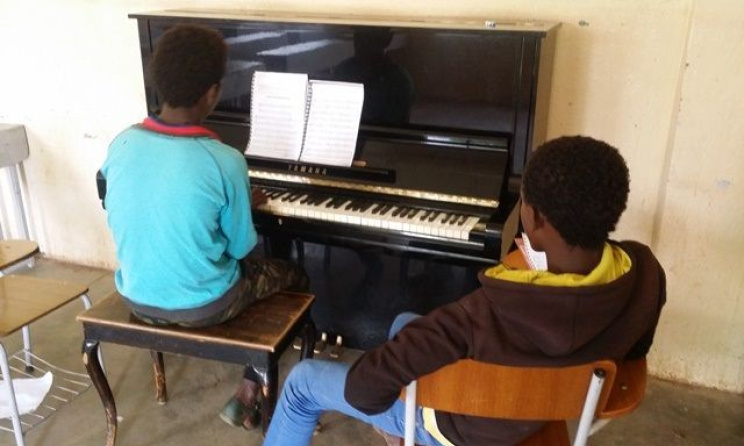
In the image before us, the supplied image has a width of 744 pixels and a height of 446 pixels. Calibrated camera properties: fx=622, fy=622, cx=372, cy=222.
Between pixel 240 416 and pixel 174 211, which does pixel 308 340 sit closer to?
pixel 240 416

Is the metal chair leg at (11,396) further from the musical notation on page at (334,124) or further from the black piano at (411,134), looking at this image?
the musical notation on page at (334,124)

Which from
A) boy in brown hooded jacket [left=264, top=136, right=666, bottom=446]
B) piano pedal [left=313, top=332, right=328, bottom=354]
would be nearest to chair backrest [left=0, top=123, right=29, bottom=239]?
piano pedal [left=313, top=332, right=328, bottom=354]

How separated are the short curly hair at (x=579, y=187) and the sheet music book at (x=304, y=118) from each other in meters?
1.02

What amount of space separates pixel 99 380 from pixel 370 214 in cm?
92

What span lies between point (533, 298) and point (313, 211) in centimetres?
102

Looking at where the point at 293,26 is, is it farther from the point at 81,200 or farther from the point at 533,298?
the point at 81,200

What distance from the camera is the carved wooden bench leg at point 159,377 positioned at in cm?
211

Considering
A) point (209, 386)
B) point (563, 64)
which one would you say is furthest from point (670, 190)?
point (209, 386)

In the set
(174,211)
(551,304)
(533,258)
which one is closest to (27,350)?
(174,211)

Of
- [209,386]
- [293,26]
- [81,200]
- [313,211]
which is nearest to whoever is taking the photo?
[313,211]

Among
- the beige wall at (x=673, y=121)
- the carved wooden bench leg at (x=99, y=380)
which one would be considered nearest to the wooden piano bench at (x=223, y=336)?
the carved wooden bench leg at (x=99, y=380)

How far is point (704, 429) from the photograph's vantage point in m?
2.07

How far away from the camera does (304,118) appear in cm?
205

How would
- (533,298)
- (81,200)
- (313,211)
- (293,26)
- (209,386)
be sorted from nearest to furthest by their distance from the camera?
(533,298), (313,211), (293,26), (209,386), (81,200)
